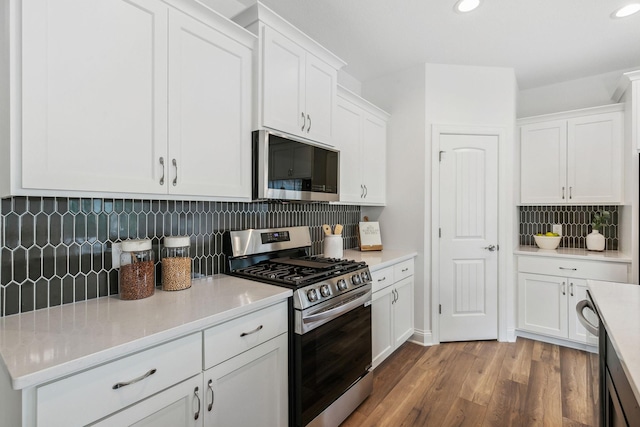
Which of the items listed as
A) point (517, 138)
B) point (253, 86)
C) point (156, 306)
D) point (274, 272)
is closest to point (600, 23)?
point (517, 138)

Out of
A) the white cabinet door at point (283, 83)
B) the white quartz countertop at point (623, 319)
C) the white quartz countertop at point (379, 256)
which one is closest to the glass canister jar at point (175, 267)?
the white cabinet door at point (283, 83)

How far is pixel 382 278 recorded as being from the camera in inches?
97.6

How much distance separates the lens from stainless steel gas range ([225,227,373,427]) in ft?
5.16

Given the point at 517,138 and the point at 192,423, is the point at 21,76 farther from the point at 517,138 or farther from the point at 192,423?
the point at 517,138

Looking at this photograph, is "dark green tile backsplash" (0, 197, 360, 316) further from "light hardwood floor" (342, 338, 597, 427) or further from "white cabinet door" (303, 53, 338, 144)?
"light hardwood floor" (342, 338, 597, 427)

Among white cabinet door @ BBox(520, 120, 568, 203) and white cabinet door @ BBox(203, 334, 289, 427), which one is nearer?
white cabinet door @ BBox(203, 334, 289, 427)

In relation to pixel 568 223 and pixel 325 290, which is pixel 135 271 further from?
pixel 568 223

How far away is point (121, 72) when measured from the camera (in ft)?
4.12

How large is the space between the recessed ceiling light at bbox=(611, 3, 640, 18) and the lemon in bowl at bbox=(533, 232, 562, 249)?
6.36 ft

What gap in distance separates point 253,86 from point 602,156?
3.38 meters

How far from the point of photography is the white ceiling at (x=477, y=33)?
2.21 metres

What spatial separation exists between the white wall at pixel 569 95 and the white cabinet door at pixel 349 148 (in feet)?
7.34

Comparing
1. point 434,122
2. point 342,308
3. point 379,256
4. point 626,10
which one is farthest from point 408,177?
point 626,10

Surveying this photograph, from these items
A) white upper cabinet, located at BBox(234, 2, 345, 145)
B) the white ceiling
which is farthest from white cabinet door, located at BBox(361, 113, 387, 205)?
white upper cabinet, located at BBox(234, 2, 345, 145)
